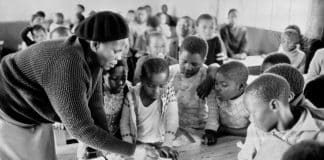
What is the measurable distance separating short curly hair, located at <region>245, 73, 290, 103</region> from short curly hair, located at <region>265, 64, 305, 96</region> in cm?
23

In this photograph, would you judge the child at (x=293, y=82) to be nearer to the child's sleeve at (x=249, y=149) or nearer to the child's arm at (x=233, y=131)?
the child's sleeve at (x=249, y=149)

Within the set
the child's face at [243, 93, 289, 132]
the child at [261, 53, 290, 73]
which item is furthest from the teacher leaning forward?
the child at [261, 53, 290, 73]

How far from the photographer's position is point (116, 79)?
2039 mm

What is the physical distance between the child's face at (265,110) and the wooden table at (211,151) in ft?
0.96

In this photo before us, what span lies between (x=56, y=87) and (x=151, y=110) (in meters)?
0.92

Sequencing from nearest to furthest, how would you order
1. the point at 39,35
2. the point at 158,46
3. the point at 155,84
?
1. the point at 155,84
2. the point at 158,46
3. the point at 39,35

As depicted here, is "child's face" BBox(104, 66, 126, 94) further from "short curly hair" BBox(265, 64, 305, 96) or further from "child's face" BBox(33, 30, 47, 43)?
"child's face" BBox(33, 30, 47, 43)

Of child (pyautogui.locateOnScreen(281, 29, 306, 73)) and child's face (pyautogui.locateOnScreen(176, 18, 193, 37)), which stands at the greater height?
child's face (pyautogui.locateOnScreen(176, 18, 193, 37))

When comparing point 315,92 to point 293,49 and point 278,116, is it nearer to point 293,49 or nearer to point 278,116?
point 278,116

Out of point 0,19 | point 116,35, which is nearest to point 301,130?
point 116,35

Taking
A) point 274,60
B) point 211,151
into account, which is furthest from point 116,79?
point 274,60

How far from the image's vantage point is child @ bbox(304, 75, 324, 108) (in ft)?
6.61

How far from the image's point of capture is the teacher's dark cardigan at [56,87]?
4.03 ft

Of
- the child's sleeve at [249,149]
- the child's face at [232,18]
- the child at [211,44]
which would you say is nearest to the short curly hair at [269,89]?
the child's sleeve at [249,149]
